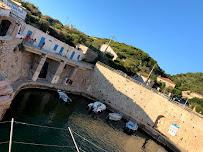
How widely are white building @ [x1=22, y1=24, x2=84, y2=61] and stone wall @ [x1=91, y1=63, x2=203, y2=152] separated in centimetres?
593

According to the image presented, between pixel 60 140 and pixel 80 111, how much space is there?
338 inches

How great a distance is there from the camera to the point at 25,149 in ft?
39.2

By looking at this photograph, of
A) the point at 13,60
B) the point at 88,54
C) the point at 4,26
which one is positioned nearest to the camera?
the point at 4,26

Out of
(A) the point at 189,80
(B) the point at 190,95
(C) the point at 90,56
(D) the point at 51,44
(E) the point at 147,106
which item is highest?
(A) the point at 189,80

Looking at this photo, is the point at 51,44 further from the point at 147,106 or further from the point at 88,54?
the point at 147,106

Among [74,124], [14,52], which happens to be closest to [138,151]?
[74,124]

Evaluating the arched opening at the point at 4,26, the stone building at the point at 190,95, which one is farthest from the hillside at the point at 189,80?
the arched opening at the point at 4,26

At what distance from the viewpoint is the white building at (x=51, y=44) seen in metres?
23.1

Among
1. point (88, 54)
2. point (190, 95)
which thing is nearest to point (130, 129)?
point (88, 54)

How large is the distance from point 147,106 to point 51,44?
21786mm

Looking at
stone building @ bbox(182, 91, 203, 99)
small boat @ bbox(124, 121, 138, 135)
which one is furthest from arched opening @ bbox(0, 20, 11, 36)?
stone building @ bbox(182, 91, 203, 99)

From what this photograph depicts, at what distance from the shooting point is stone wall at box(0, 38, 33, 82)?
1633 cm

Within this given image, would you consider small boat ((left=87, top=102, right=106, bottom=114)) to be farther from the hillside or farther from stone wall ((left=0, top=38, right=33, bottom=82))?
the hillside

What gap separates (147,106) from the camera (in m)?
29.6
